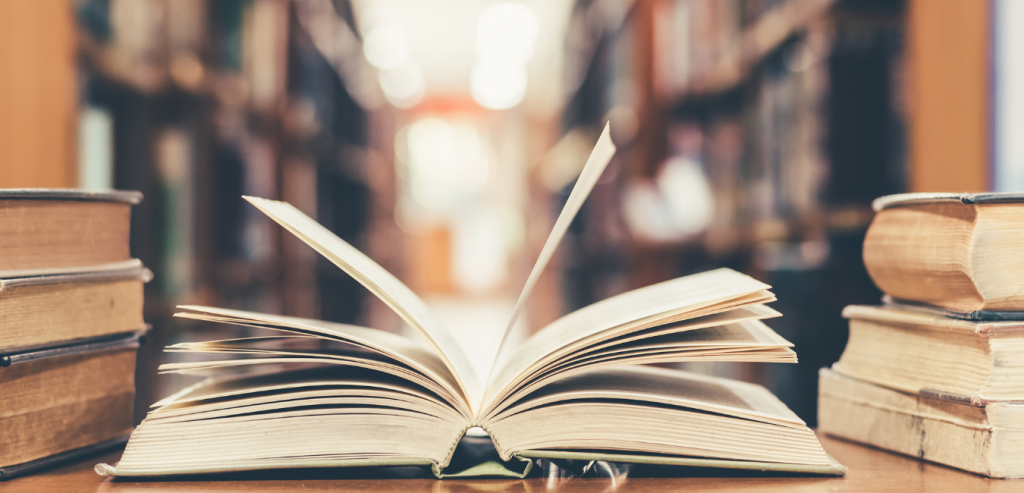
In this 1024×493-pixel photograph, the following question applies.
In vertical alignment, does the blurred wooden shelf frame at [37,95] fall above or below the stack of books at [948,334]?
above

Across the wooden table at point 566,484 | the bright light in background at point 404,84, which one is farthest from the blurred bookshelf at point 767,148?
the bright light in background at point 404,84

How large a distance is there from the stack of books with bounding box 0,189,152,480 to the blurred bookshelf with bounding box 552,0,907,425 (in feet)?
2.11

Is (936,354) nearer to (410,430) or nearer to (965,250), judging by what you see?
(965,250)

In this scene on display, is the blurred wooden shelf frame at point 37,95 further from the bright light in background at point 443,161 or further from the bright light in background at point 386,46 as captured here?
the bright light in background at point 443,161

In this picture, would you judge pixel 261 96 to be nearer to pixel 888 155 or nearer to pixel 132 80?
pixel 132 80

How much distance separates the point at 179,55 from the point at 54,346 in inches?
45.1

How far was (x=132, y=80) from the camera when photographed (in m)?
1.24

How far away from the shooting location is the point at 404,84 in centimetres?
899

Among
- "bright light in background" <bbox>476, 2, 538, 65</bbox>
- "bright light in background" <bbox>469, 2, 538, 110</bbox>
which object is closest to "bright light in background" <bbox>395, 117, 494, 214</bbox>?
"bright light in background" <bbox>469, 2, 538, 110</bbox>

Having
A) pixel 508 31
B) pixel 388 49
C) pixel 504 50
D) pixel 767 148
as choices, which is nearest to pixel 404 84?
pixel 388 49

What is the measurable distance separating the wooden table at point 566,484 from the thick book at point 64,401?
2 cm

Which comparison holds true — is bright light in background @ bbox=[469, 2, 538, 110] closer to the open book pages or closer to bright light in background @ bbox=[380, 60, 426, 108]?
bright light in background @ bbox=[380, 60, 426, 108]

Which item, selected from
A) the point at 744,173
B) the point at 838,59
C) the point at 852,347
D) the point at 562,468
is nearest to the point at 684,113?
the point at 744,173

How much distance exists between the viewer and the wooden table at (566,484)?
0.46 m
